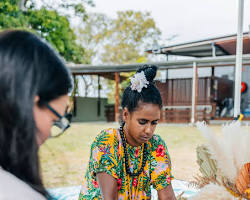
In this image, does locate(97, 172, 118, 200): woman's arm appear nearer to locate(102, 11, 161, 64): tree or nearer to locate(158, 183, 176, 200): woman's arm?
locate(158, 183, 176, 200): woman's arm

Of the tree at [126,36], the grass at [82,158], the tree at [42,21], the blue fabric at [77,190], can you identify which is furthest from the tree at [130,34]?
the blue fabric at [77,190]

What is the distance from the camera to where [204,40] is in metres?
9.95

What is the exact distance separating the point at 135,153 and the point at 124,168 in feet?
0.37

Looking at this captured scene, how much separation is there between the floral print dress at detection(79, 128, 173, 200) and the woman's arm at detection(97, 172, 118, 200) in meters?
0.05

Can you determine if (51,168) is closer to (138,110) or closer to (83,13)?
(138,110)

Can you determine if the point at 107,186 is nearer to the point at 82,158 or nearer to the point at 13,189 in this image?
the point at 13,189

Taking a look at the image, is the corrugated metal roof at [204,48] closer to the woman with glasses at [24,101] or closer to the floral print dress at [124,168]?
the floral print dress at [124,168]

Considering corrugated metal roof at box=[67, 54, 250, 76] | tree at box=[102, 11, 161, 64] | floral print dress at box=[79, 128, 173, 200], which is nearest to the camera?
floral print dress at box=[79, 128, 173, 200]

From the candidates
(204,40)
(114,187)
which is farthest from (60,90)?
(204,40)

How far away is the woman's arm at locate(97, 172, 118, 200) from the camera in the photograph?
1389 mm

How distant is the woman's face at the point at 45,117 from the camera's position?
685 millimetres

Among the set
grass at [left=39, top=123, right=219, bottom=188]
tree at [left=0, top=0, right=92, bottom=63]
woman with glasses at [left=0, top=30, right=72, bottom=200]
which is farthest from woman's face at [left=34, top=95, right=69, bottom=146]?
tree at [left=0, top=0, right=92, bottom=63]

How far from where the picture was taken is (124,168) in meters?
1.59

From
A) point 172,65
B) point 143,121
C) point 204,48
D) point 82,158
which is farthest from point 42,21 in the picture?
point 143,121
